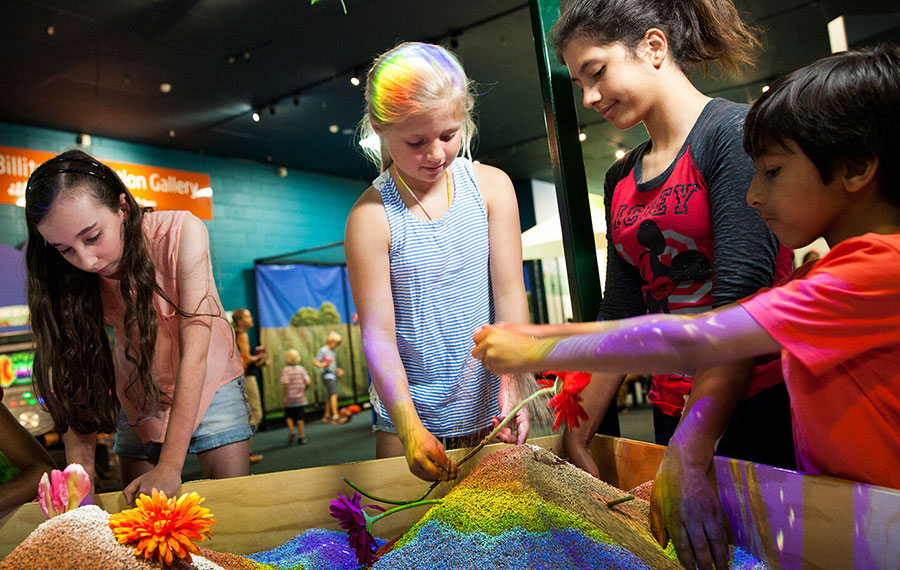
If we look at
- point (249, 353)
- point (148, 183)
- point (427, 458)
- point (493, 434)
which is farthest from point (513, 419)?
point (249, 353)

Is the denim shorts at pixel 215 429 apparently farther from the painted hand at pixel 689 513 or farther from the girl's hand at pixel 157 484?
the painted hand at pixel 689 513

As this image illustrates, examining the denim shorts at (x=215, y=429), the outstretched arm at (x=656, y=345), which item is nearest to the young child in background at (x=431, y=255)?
the denim shorts at (x=215, y=429)

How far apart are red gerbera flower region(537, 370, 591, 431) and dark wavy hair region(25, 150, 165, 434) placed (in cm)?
79

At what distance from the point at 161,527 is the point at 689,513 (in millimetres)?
606

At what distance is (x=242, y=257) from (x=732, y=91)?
1675 mm

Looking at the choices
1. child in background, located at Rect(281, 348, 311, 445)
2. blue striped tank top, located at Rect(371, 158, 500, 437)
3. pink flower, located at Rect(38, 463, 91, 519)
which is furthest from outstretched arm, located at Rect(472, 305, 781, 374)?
child in background, located at Rect(281, 348, 311, 445)

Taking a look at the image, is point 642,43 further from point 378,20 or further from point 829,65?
point 378,20

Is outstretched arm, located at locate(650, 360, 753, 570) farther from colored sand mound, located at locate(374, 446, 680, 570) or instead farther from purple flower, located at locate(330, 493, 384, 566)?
purple flower, located at locate(330, 493, 384, 566)

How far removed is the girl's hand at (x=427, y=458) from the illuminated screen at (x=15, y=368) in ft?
6.72

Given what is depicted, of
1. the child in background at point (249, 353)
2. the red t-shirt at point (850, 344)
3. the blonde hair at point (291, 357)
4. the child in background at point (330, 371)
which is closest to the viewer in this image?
the red t-shirt at point (850, 344)

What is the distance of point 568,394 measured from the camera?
2.90ft

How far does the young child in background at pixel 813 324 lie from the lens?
54 centimetres

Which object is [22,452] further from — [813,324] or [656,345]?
[813,324]

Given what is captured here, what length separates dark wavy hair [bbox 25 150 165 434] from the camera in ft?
3.78
